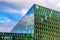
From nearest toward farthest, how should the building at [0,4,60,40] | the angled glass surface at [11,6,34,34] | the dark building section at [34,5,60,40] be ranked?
the building at [0,4,60,40] < the dark building section at [34,5,60,40] < the angled glass surface at [11,6,34,34]

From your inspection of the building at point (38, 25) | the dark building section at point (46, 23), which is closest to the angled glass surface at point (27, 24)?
the building at point (38, 25)

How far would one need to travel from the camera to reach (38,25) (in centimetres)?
11256

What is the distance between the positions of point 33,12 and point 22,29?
10409 mm

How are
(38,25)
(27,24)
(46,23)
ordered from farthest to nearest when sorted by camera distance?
(46,23) < (27,24) < (38,25)

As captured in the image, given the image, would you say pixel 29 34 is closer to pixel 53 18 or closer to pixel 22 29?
pixel 22 29

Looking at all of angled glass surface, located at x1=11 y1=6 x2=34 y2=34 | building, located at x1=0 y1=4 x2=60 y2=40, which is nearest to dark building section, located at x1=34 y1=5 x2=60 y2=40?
building, located at x1=0 y1=4 x2=60 y2=40

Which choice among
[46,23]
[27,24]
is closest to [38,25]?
[46,23]

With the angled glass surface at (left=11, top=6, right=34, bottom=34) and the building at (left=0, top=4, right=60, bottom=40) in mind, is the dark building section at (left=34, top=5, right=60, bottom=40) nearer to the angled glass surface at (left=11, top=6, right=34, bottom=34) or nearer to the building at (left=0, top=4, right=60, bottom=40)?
the building at (left=0, top=4, right=60, bottom=40)

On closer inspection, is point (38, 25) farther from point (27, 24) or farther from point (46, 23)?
point (27, 24)

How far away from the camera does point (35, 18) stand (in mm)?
112188

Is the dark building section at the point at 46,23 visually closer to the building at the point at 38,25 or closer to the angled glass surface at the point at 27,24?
the building at the point at 38,25

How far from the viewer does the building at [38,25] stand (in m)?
111

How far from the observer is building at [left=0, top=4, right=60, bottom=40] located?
4365 inches

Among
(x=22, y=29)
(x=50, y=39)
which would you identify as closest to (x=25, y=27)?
(x=22, y=29)
